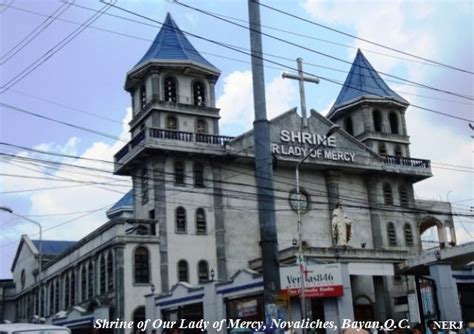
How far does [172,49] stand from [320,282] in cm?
2245

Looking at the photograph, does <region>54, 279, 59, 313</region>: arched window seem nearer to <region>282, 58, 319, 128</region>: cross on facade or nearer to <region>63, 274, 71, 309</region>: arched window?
<region>63, 274, 71, 309</region>: arched window

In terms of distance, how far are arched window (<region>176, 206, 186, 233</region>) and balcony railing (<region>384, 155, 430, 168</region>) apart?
16.8 m

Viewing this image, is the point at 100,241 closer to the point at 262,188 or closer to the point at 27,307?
the point at 27,307

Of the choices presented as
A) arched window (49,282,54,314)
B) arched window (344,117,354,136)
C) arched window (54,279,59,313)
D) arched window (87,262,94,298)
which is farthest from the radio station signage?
arched window (49,282,54,314)

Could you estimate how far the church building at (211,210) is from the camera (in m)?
37.7

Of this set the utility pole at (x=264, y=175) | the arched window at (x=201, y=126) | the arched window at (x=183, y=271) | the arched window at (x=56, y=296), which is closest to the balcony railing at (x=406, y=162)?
the arched window at (x=201, y=126)

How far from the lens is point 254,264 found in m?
40.8

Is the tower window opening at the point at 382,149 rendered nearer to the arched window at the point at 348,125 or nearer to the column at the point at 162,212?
the arched window at the point at 348,125

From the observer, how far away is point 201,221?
40719mm

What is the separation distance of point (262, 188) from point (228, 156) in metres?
27.4

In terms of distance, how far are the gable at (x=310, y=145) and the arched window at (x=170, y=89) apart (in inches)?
207

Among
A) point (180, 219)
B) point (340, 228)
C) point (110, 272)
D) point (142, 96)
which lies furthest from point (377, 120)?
point (110, 272)

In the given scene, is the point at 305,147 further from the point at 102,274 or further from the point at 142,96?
the point at 102,274

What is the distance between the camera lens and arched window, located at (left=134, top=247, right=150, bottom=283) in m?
38.2
